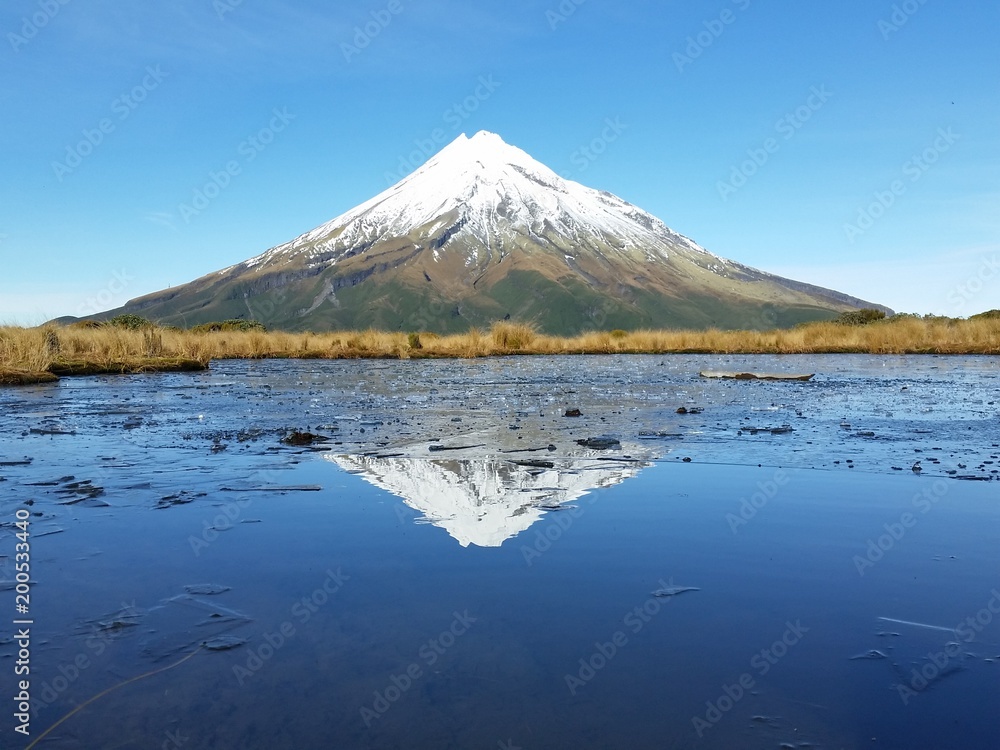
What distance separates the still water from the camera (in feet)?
10.6

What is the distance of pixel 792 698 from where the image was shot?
3391mm

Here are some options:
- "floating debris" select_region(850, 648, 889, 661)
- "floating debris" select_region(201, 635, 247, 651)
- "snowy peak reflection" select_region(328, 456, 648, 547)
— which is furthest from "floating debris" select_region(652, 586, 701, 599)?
"floating debris" select_region(201, 635, 247, 651)

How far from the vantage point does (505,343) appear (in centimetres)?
4591

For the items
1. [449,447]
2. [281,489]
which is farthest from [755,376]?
[281,489]

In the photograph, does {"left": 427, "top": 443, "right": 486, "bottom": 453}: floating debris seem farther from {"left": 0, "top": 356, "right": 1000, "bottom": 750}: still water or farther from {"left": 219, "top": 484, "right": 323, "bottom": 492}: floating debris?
{"left": 219, "top": 484, "right": 323, "bottom": 492}: floating debris

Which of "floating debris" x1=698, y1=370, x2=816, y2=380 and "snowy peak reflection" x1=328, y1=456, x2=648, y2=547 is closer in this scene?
"snowy peak reflection" x1=328, y1=456, x2=648, y2=547

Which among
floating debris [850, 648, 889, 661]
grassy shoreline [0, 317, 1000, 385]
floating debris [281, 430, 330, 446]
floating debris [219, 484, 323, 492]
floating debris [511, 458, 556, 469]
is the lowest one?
floating debris [850, 648, 889, 661]

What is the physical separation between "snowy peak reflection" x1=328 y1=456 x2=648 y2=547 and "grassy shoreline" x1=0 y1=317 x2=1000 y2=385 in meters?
25.1

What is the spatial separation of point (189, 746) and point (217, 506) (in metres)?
4.20

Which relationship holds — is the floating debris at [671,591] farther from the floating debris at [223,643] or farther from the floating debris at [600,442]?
the floating debris at [600,442]

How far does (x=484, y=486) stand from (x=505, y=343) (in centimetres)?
3828

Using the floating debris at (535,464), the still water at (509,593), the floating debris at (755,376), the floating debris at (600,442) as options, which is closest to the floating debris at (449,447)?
the still water at (509,593)

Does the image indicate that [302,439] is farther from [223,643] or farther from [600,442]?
[223,643]

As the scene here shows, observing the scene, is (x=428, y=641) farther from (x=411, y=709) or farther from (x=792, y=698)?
(x=792, y=698)
